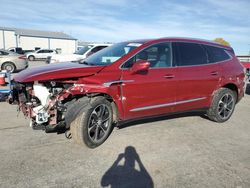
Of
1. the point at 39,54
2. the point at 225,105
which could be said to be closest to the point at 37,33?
the point at 39,54

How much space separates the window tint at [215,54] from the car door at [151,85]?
1.18 meters

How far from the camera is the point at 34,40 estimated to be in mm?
56312

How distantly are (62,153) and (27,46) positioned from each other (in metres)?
57.2

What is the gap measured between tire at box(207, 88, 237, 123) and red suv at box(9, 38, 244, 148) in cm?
2

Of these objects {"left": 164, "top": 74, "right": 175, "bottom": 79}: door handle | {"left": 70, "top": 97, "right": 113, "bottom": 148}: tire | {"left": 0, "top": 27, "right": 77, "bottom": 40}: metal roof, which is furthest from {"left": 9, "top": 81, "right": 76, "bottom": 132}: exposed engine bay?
{"left": 0, "top": 27, "right": 77, "bottom": 40}: metal roof

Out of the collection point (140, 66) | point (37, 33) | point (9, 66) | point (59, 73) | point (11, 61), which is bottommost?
point (9, 66)

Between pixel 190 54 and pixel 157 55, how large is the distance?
0.85 m

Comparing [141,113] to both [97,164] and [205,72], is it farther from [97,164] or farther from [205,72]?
[205,72]

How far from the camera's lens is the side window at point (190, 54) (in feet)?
16.5

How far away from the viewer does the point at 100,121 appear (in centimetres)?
421

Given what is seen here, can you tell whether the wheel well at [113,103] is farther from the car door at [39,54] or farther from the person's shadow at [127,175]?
the car door at [39,54]

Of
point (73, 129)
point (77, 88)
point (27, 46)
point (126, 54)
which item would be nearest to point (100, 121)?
point (73, 129)

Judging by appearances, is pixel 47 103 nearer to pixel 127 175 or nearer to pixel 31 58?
pixel 127 175

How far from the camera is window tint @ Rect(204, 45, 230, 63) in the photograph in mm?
5547
